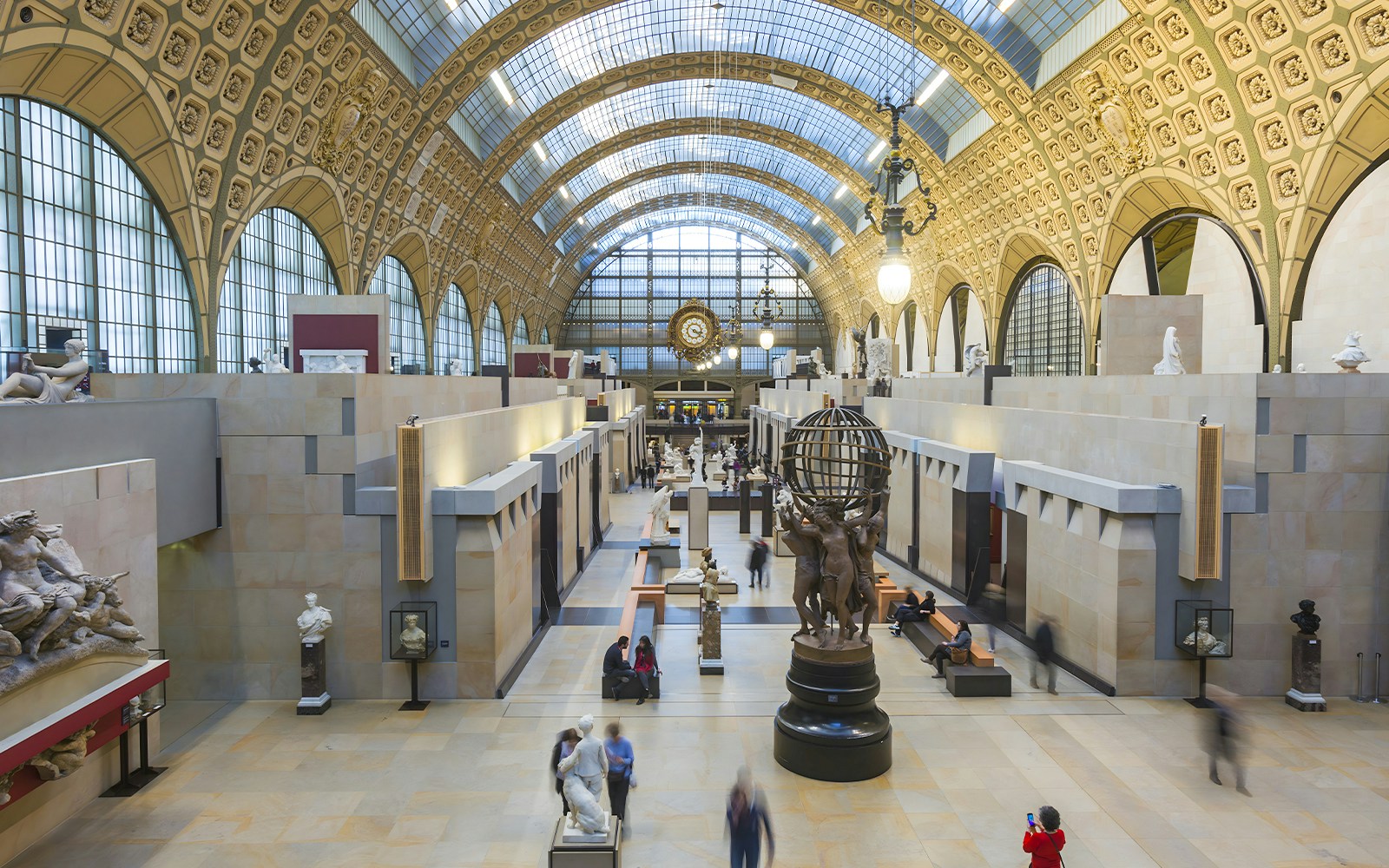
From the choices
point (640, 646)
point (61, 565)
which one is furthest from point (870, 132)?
point (61, 565)

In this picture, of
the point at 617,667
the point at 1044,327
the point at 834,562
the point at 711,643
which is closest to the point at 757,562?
the point at 711,643

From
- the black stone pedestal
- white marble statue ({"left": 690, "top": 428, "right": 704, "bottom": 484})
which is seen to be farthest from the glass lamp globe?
white marble statue ({"left": 690, "top": 428, "right": 704, "bottom": 484})

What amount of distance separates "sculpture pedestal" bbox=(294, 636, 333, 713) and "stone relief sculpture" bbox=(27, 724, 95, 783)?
3661mm

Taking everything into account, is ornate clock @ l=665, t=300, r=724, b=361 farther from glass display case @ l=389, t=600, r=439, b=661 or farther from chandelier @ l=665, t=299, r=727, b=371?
glass display case @ l=389, t=600, r=439, b=661

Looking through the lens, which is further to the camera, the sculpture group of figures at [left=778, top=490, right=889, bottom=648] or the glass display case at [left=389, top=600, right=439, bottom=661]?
the glass display case at [left=389, top=600, right=439, bottom=661]

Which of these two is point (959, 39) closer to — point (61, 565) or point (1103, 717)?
point (1103, 717)

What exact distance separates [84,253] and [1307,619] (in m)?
22.2

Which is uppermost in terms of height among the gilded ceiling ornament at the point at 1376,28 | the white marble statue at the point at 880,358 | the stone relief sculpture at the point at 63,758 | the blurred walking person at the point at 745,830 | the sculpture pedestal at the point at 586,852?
the gilded ceiling ornament at the point at 1376,28

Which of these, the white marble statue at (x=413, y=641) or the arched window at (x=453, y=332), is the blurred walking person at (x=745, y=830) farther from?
the arched window at (x=453, y=332)

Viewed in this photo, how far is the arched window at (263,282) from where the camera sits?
75.5 feet

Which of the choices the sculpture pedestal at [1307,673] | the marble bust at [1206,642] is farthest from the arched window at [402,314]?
the sculpture pedestal at [1307,673]

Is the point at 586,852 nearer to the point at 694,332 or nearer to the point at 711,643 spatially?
the point at 711,643

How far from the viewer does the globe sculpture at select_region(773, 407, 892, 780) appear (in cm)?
941

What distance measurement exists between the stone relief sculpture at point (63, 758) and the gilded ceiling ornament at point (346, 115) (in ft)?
69.2
